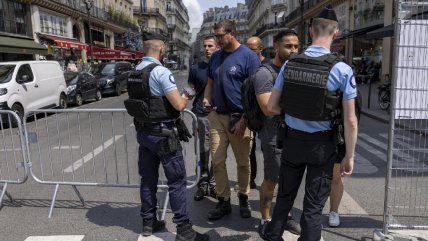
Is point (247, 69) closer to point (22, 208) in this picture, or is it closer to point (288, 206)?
point (288, 206)

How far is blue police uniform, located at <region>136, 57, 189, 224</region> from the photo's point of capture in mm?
3426

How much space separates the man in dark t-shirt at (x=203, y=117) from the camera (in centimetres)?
503

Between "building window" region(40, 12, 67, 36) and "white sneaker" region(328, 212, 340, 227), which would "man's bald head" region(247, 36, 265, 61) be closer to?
"white sneaker" region(328, 212, 340, 227)

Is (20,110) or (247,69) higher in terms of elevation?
(247,69)

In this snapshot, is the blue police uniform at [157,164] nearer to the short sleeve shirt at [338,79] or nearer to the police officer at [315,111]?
the police officer at [315,111]

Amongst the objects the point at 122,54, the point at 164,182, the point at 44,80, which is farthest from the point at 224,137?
the point at 122,54

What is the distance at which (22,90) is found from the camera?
11719 millimetres

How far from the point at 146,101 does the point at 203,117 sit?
1.63 meters

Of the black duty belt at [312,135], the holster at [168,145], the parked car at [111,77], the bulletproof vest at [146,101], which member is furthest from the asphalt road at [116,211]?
the parked car at [111,77]

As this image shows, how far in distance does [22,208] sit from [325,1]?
3347 cm

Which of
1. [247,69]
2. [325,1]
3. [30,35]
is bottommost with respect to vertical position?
[247,69]

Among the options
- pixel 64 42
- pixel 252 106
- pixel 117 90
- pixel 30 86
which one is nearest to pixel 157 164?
pixel 252 106

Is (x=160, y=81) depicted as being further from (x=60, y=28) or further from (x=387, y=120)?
(x=60, y=28)

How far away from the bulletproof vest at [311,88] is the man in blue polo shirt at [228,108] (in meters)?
1.28
